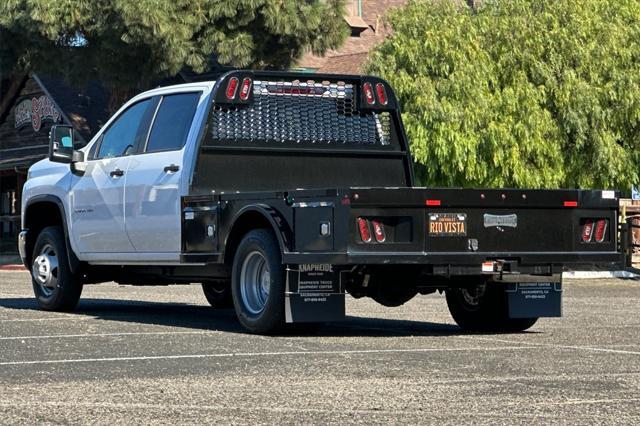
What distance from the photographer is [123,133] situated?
15055 millimetres

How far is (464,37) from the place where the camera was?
32.0 metres

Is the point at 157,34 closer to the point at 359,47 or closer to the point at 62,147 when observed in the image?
the point at 359,47

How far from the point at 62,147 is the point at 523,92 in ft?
56.3

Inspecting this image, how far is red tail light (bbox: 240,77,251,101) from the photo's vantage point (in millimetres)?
13906

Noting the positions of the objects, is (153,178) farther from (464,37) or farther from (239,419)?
(464,37)

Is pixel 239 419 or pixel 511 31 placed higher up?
pixel 511 31

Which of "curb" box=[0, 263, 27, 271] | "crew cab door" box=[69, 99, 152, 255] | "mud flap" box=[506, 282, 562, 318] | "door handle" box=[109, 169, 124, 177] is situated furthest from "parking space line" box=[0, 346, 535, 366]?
"curb" box=[0, 263, 27, 271]

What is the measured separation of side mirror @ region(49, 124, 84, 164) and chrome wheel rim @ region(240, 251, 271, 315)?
3292 millimetres

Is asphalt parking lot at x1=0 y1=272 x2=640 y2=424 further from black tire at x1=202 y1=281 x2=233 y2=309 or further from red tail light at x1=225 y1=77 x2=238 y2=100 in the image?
red tail light at x1=225 y1=77 x2=238 y2=100

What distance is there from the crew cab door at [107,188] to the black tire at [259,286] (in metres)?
2.06

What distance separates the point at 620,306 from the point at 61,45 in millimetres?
20702

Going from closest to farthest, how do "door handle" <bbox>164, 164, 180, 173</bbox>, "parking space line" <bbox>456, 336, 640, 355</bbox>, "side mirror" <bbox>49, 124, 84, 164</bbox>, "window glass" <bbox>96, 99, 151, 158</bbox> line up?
"parking space line" <bbox>456, 336, 640, 355</bbox> → "door handle" <bbox>164, 164, 180, 173</bbox> → "window glass" <bbox>96, 99, 151, 158</bbox> → "side mirror" <bbox>49, 124, 84, 164</bbox>

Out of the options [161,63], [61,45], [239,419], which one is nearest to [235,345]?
[239,419]

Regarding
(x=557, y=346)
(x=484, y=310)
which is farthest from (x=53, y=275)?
(x=557, y=346)
